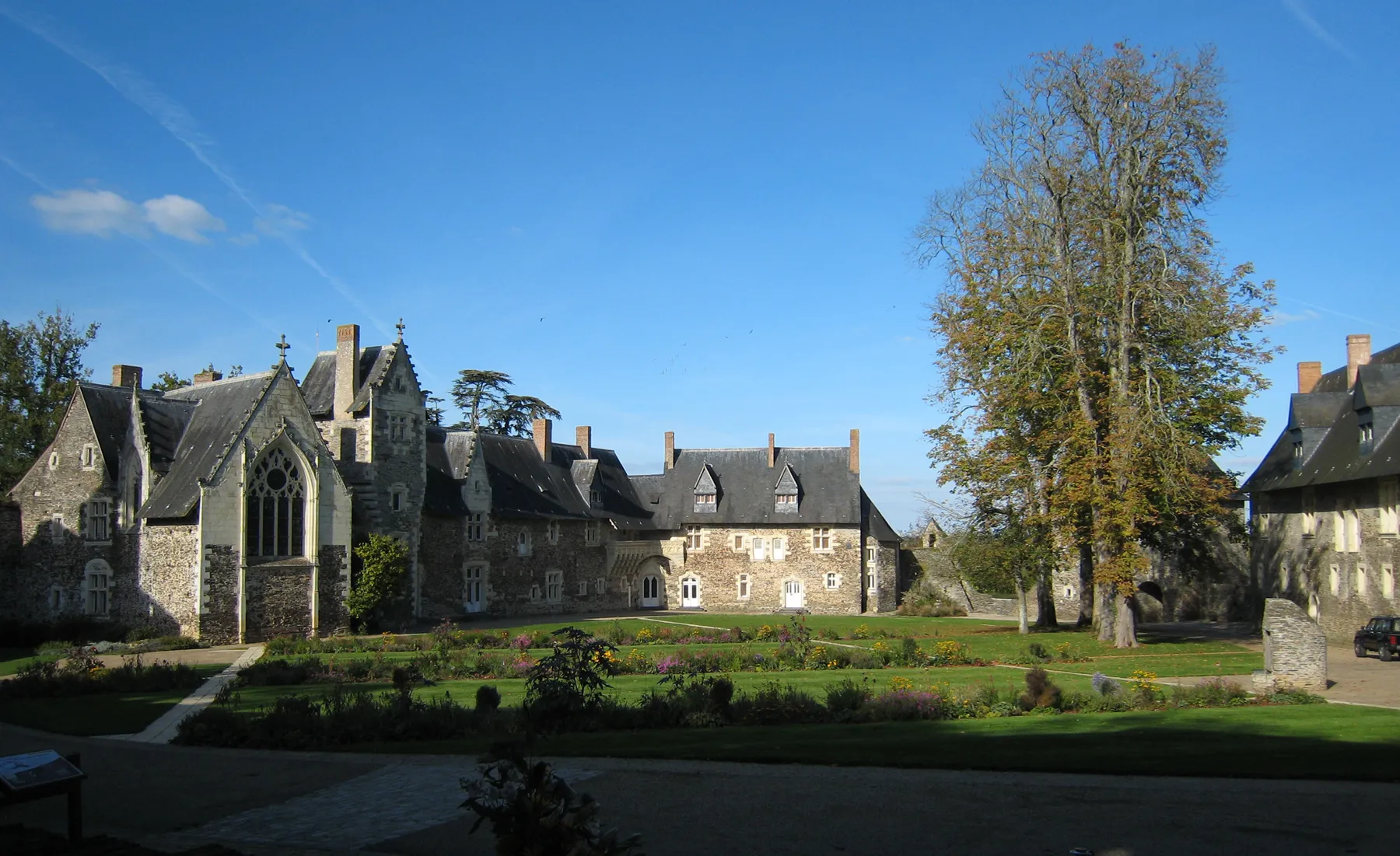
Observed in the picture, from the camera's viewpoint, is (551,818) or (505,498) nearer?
(551,818)

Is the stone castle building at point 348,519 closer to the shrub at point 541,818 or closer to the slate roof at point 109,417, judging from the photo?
the slate roof at point 109,417

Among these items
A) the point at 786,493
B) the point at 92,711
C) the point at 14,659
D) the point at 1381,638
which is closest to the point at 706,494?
the point at 786,493

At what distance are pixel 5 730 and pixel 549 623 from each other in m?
22.8

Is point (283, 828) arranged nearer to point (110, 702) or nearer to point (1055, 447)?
point (110, 702)

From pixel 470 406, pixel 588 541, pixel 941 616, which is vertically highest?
pixel 470 406

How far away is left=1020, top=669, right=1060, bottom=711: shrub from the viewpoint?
14.9 m

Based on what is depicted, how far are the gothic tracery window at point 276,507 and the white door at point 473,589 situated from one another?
9789 mm

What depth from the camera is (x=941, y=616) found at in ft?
148

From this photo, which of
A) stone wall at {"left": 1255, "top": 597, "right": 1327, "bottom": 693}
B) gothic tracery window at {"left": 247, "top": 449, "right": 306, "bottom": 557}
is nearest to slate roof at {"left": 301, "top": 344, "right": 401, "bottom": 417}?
gothic tracery window at {"left": 247, "top": 449, "right": 306, "bottom": 557}

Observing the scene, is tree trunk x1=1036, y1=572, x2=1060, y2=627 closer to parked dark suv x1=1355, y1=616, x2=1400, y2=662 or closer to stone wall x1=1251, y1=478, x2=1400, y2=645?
stone wall x1=1251, y1=478, x2=1400, y2=645

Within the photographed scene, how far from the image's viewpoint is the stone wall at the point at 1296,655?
1686 centimetres

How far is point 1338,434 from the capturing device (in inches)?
1246

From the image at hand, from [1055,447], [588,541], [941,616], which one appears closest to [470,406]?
[588,541]

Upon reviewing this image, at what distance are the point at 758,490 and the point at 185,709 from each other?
117 feet
